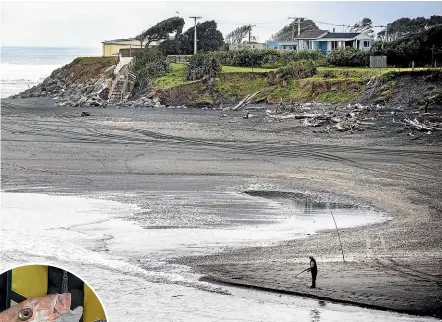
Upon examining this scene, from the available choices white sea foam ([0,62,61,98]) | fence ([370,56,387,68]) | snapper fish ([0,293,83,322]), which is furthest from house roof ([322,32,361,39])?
snapper fish ([0,293,83,322])

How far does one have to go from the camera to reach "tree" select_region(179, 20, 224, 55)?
700 centimetres

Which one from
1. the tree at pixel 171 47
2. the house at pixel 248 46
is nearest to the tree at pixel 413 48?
the house at pixel 248 46

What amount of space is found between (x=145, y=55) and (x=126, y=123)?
2.44 ft

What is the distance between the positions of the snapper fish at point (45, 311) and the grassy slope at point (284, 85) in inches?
138

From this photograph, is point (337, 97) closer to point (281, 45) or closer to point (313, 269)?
point (281, 45)

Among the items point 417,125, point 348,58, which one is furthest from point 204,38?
point 417,125

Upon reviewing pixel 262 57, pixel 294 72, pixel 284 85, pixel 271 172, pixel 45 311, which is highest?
pixel 262 57

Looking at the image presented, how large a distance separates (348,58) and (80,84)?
2415 mm

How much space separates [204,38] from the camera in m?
7.01

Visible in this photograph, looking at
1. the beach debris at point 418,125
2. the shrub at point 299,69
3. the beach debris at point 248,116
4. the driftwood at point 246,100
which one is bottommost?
the beach debris at point 418,125

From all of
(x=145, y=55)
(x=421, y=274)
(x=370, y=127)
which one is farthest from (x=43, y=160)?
(x=421, y=274)

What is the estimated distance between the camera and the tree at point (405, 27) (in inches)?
262

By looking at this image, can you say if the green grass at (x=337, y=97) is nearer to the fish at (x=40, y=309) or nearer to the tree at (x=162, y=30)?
the tree at (x=162, y=30)

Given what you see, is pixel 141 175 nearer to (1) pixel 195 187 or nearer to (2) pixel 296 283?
(1) pixel 195 187
